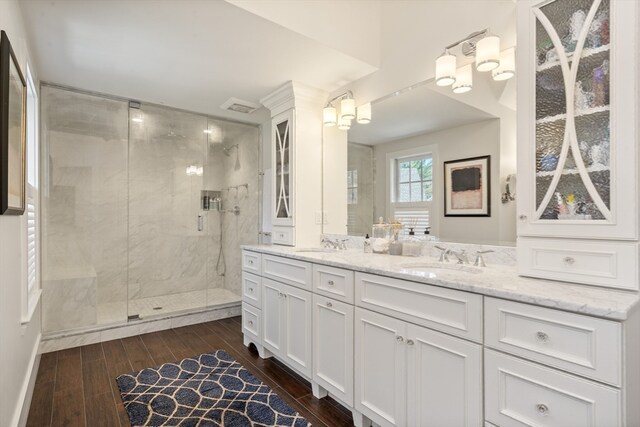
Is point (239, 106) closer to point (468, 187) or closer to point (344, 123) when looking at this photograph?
point (344, 123)

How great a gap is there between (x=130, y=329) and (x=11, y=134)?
93.9 inches

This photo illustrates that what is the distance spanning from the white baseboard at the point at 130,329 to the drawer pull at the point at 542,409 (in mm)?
3285

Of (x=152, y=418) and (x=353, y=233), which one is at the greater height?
(x=353, y=233)

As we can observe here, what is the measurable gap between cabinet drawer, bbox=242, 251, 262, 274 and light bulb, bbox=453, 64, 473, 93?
76.3 inches

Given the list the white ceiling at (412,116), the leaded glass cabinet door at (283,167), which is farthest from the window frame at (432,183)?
the leaded glass cabinet door at (283,167)

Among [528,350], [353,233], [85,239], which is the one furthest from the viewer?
[85,239]

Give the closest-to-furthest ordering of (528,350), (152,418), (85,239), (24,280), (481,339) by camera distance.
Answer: (528,350) → (481,339) → (152,418) → (24,280) → (85,239)

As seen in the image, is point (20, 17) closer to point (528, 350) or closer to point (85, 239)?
point (85, 239)

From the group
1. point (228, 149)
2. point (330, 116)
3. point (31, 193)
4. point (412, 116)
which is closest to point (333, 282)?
point (412, 116)

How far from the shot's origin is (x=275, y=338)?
2.46 m

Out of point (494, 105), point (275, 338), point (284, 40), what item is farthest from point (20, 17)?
point (494, 105)

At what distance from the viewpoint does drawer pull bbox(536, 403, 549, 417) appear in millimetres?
1062

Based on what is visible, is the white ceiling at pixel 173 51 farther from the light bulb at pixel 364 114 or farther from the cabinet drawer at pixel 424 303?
the cabinet drawer at pixel 424 303

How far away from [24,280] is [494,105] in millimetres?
3095
